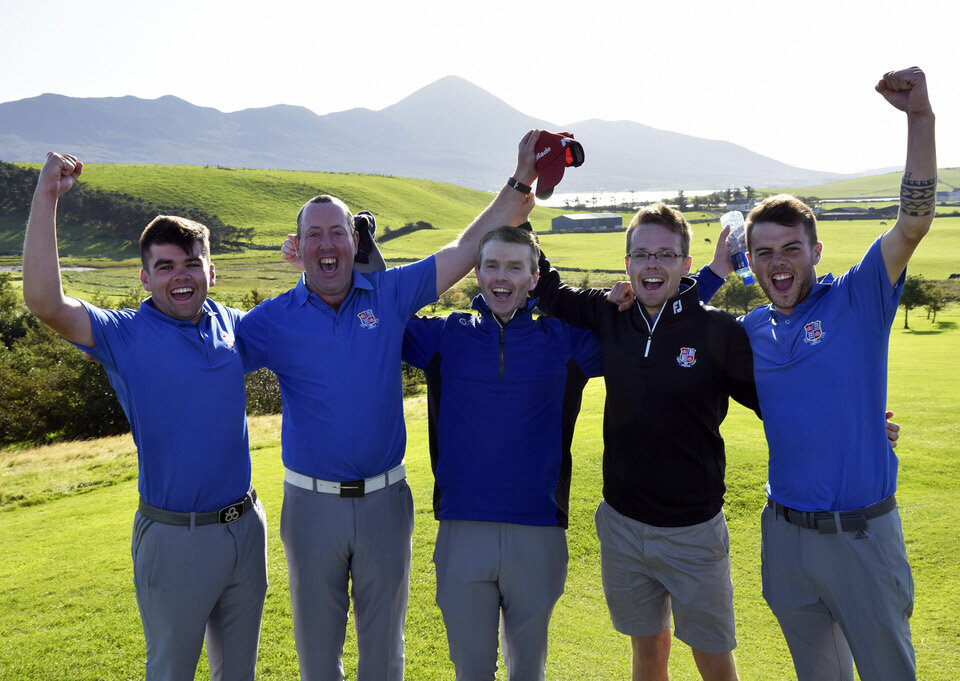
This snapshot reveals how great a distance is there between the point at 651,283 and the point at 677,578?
1955 mm

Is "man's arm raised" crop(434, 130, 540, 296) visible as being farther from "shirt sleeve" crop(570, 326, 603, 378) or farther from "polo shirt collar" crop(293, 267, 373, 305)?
"shirt sleeve" crop(570, 326, 603, 378)

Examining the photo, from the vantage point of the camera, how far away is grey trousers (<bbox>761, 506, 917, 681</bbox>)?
388 centimetres

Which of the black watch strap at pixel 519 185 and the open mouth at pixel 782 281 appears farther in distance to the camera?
the black watch strap at pixel 519 185

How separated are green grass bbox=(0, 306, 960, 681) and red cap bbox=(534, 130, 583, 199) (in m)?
4.19

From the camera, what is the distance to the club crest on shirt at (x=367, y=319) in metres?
4.70

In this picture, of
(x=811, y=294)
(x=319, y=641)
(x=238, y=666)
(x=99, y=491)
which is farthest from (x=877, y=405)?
(x=99, y=491)

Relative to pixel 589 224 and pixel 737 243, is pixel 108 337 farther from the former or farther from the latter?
pixel 589 224

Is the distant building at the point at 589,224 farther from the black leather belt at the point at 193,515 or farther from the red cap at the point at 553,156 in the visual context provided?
the black leather belt at the point at 193,515

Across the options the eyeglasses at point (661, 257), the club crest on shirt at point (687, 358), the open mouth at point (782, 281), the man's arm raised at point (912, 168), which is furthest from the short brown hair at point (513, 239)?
the man's arm raised at point (912, 168)

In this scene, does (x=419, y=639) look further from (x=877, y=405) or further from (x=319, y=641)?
(x=877, y=405)

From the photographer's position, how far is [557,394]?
4.56m

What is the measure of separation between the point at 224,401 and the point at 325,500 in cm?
93

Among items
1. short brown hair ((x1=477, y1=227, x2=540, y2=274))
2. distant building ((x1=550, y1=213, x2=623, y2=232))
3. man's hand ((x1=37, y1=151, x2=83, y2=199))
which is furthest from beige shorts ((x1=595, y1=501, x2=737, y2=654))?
distant building ((x1=550, y1=213, x2=623, y2=232))

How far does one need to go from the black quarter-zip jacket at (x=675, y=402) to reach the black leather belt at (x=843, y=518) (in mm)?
586
